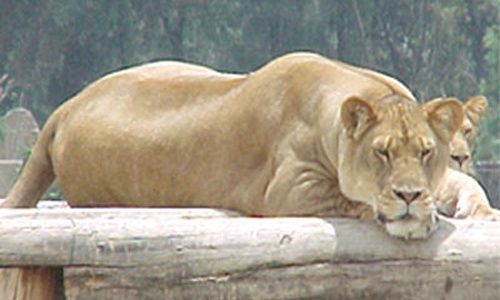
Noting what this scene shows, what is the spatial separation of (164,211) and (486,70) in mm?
19301

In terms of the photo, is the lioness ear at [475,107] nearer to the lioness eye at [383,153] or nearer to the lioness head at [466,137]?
the lioness head at [466,137]

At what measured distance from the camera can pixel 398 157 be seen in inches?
155

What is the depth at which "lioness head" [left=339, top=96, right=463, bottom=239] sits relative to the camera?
3844 mm

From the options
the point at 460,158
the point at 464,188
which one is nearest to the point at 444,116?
the point at 464,188

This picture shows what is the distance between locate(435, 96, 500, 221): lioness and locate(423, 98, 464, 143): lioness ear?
8.4 inches

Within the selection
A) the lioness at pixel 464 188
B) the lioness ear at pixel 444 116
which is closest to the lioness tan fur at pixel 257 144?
the lioness ear at pixel 444 116

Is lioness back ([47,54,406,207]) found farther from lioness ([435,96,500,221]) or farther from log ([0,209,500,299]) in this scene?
log ([0,209,500,299])

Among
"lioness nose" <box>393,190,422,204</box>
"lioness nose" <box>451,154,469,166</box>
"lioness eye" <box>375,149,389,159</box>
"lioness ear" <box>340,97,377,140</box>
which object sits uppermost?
"lioness ear" <box>340,97,377,140</box>

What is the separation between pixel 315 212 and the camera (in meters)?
4.37

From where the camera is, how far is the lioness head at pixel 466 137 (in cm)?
475

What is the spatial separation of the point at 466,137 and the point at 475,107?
0.25 meters

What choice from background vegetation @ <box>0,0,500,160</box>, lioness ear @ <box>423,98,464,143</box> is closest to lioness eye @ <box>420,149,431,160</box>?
lioness ear @ <box>423,98,464,143</box>

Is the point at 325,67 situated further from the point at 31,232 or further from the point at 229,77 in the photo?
the point at 31,232

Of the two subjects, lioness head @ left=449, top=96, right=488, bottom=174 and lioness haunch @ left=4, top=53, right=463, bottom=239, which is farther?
lioness head @ left=449, top=96, right=488, bottom=174
